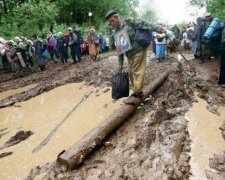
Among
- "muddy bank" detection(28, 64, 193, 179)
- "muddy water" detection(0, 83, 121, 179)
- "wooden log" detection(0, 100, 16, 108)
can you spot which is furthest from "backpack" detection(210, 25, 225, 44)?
"wooden log" detection(0, 100, 16, 108)

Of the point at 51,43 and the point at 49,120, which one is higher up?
the point at 49,120

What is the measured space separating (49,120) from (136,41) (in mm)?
2465

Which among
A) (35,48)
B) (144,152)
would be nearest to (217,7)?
(35,48)

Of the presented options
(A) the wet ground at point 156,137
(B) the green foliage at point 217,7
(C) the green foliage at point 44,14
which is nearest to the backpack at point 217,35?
(A) the wet ground at point 156,137

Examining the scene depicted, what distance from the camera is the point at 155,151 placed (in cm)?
468

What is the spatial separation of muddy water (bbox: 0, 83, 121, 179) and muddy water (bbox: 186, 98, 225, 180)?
66.7 inches

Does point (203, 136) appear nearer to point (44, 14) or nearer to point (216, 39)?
point (216, 39)

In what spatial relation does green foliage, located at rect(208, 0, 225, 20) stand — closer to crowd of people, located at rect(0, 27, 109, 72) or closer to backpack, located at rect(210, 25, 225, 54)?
backpack, located at rect(210, 25, 225, 54)

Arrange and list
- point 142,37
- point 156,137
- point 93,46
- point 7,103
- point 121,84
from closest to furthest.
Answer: point 156,137, point 142,37, point 121,84, point 7,103, point 93,46

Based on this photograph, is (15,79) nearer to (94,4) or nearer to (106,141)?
(106,141)

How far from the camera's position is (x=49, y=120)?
7.22 m

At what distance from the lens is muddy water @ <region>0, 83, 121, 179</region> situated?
5191mm

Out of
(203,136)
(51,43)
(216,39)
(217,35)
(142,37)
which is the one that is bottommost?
(51,43)

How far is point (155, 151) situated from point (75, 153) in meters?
1.07
